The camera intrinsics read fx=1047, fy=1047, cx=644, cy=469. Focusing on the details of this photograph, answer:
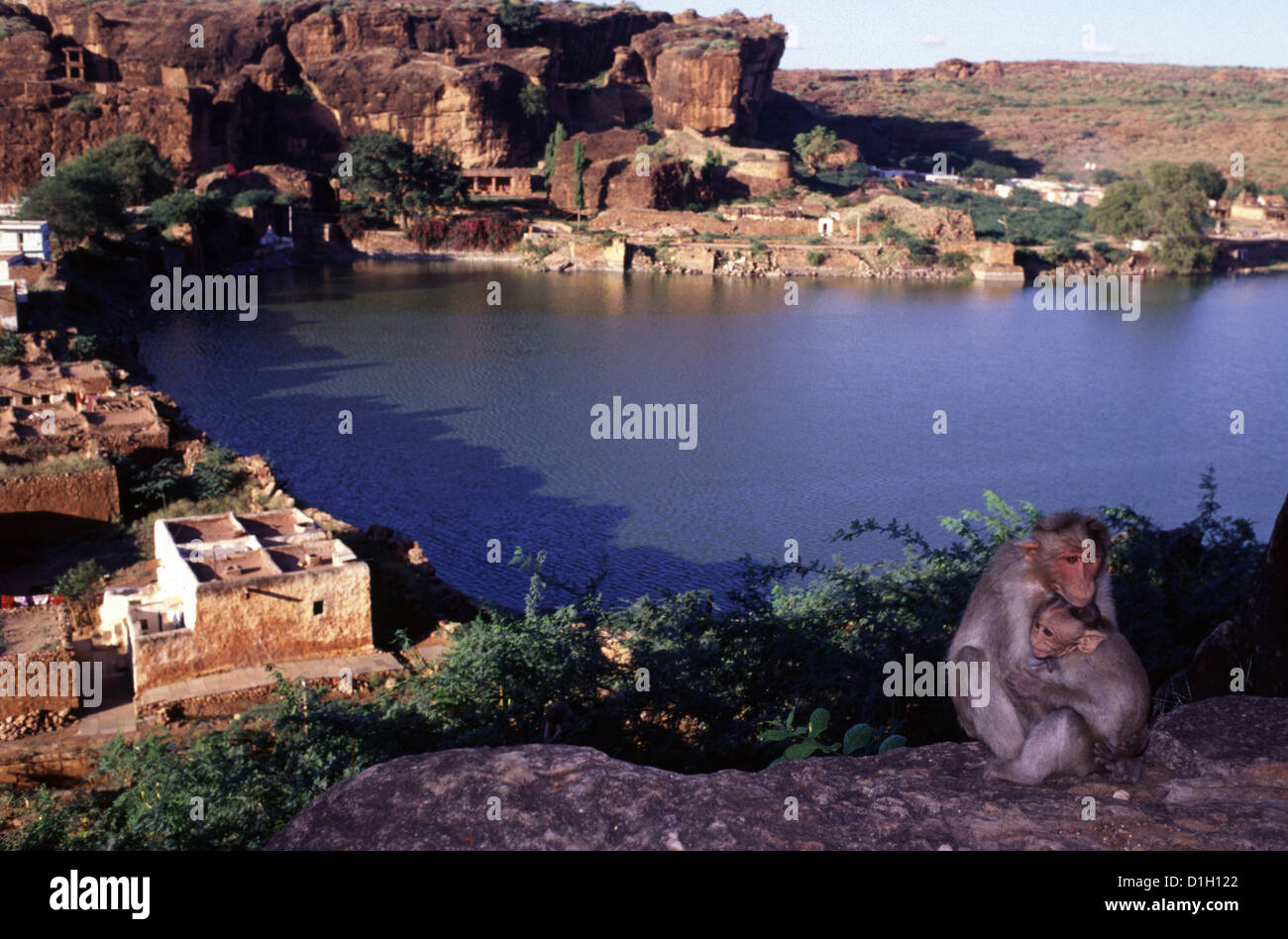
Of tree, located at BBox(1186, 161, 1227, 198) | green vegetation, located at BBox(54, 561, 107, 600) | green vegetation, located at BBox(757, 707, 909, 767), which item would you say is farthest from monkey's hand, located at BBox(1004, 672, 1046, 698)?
tree, located at BBox(1186, 161, 1227, 198)

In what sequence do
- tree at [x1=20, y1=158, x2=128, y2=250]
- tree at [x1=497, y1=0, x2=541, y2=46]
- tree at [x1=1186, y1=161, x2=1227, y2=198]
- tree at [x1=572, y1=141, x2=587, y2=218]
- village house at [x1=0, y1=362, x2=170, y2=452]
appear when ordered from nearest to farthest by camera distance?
village house at [x1=0, y1=362, x2=170, y2=452] < tree at [x1=20, y1=158, x2=128, y2=250] < tree at [x1=572, y1=141, x2=587, y2=218] < tree at [x1=1186, y1=161, x2=1227, y2=198] < tree at [x1=497, y1=0, x2=541, y2=46]

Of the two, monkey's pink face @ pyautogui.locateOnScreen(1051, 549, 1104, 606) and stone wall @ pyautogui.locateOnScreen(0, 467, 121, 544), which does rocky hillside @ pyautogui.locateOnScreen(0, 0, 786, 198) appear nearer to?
stone wall @ pyautogui.locateOnScreen(0, 467, 121, 544)

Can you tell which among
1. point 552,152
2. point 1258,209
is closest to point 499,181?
point 552,152

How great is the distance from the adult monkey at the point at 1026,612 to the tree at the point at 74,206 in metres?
37.6

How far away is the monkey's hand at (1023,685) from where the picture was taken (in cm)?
302

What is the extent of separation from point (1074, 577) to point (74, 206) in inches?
1504

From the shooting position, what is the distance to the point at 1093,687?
2.95 meters

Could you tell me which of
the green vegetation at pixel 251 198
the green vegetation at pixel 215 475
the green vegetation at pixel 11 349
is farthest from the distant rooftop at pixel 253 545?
the green vegetation at pixel 251 198

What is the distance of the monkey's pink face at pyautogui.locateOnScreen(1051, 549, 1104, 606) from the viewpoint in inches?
120

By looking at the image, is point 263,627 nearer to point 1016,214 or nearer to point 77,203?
point 77,203

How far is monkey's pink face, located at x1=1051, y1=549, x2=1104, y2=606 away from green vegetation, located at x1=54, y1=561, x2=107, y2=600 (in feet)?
39.5

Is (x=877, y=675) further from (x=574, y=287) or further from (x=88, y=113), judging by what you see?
(x=88, y=113)

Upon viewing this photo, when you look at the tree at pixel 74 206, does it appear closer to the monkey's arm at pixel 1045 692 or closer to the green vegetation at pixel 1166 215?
the monkey's arm at pixel 1045 692

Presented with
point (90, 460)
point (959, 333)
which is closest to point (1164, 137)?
point (959, 333)
